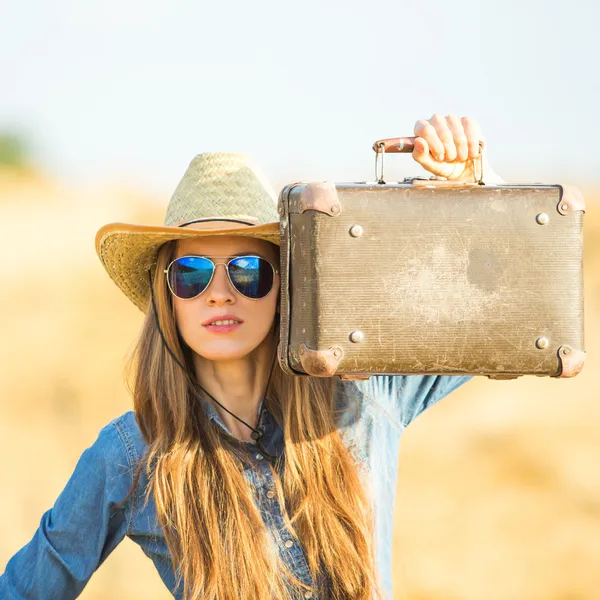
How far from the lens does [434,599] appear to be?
721 cm

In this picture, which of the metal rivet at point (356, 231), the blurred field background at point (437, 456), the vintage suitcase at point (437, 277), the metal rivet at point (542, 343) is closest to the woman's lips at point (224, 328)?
the vintage suitcase at point (437, 277)

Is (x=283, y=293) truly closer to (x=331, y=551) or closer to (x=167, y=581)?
(x=331, y=551)

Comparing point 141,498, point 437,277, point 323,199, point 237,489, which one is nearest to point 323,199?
point 323,199

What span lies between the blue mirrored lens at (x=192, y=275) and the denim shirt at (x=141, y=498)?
1.05ft

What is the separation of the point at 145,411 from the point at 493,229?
1.05 meters

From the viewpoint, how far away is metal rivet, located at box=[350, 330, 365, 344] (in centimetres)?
224

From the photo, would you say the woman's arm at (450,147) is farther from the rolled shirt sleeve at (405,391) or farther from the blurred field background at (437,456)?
the blurred field background at (437,456)

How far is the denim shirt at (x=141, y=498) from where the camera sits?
264cm

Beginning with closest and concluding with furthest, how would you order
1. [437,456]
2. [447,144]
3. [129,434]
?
[447,144] < [129,434] < [437,456]

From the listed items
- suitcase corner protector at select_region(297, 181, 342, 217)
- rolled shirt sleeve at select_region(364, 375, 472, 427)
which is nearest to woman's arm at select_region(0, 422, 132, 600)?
rolled shirt sleeve at select_region(364, 375, 472, 427)

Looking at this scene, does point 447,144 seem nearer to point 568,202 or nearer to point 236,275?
point 568,202

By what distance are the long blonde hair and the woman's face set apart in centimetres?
11

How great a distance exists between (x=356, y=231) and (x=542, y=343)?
0.44m

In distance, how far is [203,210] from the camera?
2787mm
